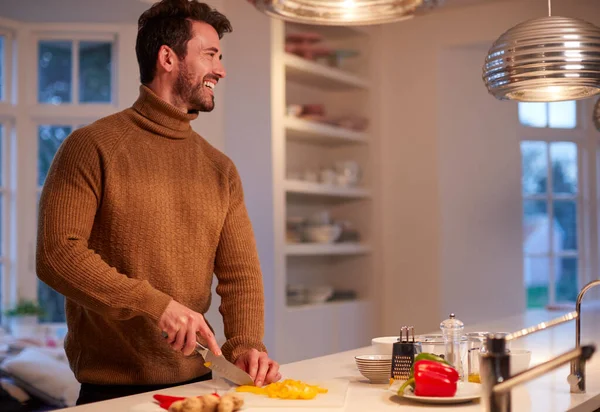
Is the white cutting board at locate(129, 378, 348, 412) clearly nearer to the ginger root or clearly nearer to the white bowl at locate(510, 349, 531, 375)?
the ginger root

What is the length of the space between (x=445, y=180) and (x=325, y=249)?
1.08 metres

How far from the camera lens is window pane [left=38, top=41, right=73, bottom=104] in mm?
4871

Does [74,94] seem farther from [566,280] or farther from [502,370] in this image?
[502,370]

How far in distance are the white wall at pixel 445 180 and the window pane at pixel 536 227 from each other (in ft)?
0.83

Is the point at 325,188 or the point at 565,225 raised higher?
the point at 325,188

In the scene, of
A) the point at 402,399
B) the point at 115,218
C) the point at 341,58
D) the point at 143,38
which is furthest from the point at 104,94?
the point at 402,399

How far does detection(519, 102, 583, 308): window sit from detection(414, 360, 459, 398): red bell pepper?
15.2ft

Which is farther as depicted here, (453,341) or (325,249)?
(325,249)

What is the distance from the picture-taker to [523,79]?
7.27 feet

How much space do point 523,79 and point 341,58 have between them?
350 centimetres

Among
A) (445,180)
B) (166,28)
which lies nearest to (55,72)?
(445,180)

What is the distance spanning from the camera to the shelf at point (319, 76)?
488 centimetres

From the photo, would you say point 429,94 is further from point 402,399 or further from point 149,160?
point 402,399

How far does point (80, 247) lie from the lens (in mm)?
1930
